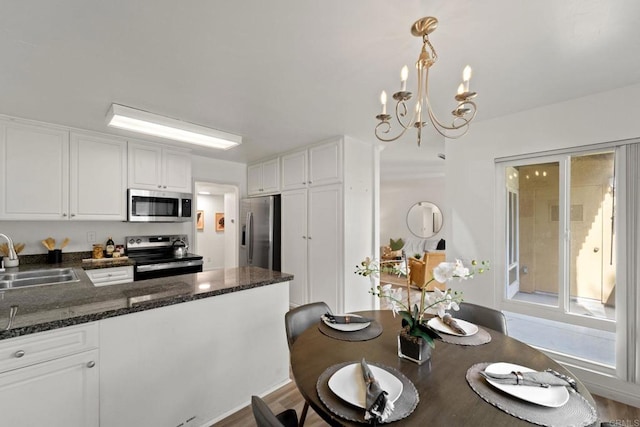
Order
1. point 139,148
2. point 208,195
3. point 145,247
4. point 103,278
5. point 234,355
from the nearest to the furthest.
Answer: point 234,355 < point 103,278 < point 139,148 < point 145,247 < point 208,195

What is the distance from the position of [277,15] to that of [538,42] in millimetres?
1416

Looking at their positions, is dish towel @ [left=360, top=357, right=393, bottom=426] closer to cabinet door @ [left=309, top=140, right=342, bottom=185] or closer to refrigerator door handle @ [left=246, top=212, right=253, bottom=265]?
cabinet door @ [left=309, top=140, right=342, bottom=185]

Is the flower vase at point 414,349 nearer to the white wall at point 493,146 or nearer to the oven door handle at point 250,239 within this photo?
the white wall at point 493,146

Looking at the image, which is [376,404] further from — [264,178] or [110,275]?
[264,178]

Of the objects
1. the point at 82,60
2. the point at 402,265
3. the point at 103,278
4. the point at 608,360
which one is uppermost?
the point at 82,60

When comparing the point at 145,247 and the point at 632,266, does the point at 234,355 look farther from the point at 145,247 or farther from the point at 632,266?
the point at 632,266

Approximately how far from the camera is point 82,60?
1.67 m

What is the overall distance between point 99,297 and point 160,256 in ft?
7.10

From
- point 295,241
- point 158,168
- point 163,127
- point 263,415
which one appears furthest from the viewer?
point 295,241

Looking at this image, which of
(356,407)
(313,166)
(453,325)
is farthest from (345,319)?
(313,166)

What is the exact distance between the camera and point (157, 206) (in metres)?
3.44

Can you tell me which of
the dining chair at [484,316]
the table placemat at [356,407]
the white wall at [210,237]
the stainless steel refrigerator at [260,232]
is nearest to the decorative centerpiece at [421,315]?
the table placemat at [356,407]

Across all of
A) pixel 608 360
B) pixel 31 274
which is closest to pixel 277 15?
pixel 31 274

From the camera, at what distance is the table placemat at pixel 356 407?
0.86m
